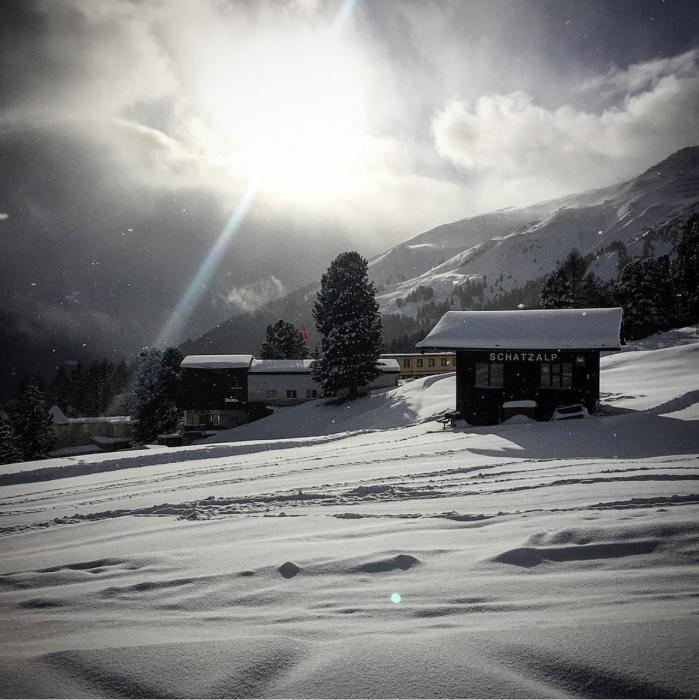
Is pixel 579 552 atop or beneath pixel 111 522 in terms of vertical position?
atop

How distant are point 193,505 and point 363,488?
12.0 ft

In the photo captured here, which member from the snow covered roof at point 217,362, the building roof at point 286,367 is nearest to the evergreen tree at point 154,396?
the snow covered roof at point 217,362

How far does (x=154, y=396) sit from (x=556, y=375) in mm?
42055

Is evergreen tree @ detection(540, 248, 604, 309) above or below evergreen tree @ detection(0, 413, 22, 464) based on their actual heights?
above

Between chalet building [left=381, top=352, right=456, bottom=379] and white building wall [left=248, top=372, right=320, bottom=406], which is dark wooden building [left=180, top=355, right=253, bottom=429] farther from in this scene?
chalet building [left=381, top=352, right=456, bottom=379]

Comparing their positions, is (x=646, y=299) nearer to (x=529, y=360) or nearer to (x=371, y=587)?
(x=529, y=360)

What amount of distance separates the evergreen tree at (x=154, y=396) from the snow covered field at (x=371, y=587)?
41187mm

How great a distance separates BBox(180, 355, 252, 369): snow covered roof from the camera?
160ft

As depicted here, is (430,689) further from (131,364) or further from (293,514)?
(131,364)

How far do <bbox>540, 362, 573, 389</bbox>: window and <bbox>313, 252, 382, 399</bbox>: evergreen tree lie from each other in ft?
66.4

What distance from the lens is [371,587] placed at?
469cm

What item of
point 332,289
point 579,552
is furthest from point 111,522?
point 332,289

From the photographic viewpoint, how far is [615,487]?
827 cm

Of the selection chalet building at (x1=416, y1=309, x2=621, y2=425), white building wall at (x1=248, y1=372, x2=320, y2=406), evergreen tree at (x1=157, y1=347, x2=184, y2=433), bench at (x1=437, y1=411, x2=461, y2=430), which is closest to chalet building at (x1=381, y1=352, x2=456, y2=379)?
white building wall at (x1=248, y1=372, x2=320, y2=406)
